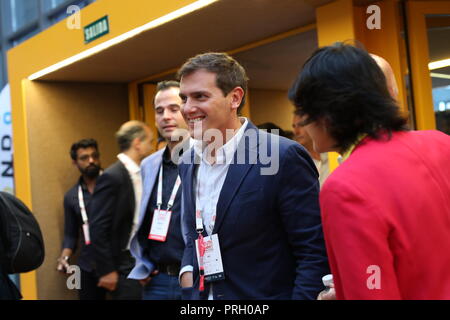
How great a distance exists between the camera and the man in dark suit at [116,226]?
4887mm

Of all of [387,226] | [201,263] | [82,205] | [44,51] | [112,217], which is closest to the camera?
[387,226]

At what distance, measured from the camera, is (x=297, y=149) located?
239cm

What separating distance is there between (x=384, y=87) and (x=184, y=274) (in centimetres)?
154

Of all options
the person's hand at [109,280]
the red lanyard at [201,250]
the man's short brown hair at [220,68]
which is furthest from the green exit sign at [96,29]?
the red lanyard at [201,250]

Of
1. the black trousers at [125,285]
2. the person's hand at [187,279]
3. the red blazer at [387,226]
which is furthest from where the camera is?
the black trousers at [125,285]

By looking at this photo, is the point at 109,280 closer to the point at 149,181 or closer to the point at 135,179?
the point at 135,179

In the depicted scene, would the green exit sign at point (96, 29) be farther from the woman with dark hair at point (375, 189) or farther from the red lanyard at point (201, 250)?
the woman with dark hair at point (375, 189)

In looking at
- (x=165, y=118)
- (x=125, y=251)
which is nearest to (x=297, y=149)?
(x=165, y=118)

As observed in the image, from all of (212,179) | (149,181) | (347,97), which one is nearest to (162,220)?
(149,181)

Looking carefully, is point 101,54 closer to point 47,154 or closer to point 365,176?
point 47,154

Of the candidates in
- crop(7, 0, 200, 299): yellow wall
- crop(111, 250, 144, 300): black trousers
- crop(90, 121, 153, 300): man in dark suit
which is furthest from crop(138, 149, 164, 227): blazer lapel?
crop(7, 0, 200, 299): yellow wall

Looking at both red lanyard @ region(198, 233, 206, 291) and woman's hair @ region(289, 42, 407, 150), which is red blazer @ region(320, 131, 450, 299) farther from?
red lanyard @ region(198, 233, 206, 291)

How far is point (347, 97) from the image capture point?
1527mm

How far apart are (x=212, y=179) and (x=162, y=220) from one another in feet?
3.83
